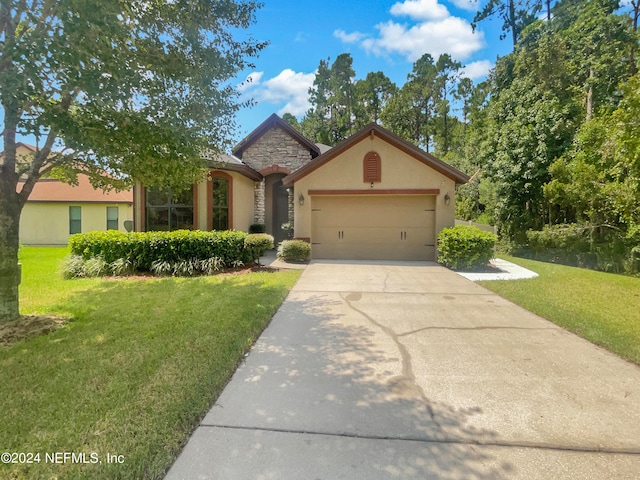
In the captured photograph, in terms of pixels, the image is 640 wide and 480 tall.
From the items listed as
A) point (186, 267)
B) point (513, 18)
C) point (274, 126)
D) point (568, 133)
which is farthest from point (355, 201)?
point (513, 18)

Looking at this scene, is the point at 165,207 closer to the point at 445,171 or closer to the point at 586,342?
the point at 445,171

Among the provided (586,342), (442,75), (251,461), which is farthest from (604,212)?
(442,75)

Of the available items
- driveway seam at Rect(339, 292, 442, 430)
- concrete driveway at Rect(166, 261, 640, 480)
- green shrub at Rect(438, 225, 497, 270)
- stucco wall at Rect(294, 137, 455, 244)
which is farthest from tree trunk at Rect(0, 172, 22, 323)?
green shrub at Rect(438, 225, 497, 270)

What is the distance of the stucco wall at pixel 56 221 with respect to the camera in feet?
59.6

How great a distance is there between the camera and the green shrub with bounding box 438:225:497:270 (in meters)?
9.98

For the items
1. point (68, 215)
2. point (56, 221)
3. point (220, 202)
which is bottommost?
point (56, 221)

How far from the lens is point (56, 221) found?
60.1ft

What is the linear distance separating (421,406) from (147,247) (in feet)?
29.4

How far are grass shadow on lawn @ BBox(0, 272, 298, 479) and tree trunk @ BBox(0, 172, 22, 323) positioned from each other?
2.75 feet

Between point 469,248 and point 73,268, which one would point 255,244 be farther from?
point 469,248

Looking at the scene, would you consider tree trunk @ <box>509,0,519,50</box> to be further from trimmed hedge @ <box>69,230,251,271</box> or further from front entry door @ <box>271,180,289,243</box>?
trimmed hedge @ <box>69,230,251,271</box>

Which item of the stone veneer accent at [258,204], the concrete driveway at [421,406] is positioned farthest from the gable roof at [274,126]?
the concrete driveway at [421,406]

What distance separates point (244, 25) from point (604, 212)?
14.9m

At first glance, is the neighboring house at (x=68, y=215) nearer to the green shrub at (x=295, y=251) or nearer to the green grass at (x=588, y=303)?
the green shrub at (x=295, y=251)
